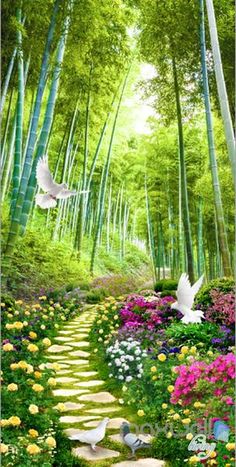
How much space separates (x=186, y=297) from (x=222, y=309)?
1.32 ft

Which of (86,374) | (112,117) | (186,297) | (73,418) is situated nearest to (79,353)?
(86,374)

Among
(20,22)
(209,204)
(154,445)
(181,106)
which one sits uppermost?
(20,22)

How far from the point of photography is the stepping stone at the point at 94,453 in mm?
1802

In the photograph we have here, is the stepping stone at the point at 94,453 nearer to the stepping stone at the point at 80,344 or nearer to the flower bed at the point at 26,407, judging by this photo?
the flower bed at the point at 26,407

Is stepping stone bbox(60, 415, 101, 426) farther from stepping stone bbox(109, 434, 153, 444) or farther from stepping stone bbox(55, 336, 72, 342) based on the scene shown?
stepping stone bbox(55, 336, 72, 342)

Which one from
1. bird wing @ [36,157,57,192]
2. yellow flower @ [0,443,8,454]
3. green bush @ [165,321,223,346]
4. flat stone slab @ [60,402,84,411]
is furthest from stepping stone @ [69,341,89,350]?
yellow flower @ [0,443,8,454]

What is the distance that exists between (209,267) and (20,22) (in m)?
3.69

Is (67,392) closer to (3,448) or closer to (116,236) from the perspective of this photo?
(3,448)

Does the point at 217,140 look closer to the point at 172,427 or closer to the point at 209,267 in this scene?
the point at 209,267

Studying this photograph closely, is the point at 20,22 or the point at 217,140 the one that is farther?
the point at 217,140

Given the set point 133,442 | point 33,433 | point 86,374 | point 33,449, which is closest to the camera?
point 33,449

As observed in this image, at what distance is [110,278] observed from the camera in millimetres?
4090

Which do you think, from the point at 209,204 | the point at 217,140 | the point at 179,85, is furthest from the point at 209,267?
the point at 179,85

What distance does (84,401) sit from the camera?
224cm
